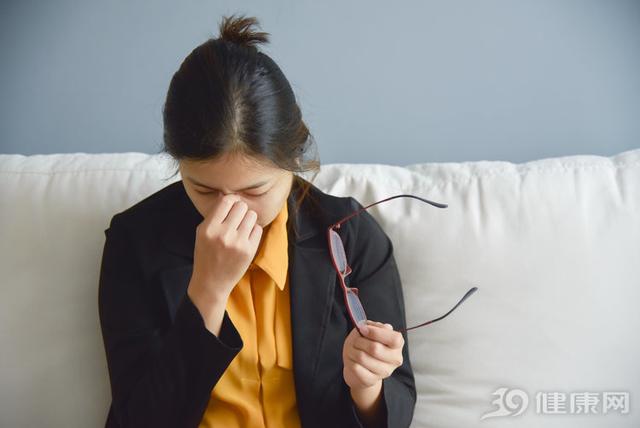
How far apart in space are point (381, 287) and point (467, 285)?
0.62ft

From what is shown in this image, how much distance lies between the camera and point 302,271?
3.43 ft

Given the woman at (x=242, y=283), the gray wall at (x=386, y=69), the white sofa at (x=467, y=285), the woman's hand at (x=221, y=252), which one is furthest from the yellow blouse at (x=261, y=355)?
the gray wall at (x=386, y=69)

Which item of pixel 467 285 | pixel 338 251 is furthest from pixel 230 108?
pixel 467 285

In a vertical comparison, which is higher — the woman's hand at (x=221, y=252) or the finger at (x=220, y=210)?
the finger at (x=220, y=210)

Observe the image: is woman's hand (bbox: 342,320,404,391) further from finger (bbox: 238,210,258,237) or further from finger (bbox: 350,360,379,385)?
finger (bbox: 238,210,258,237)

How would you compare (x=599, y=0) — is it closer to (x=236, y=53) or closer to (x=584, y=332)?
(x=584, y=332)

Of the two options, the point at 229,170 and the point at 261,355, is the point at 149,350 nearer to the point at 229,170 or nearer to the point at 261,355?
the point at 261,355

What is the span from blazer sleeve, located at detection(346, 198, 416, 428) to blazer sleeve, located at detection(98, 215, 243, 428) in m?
0.25

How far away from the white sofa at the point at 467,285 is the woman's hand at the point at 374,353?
287 millimetres

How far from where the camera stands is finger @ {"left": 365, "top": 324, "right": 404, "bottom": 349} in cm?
88

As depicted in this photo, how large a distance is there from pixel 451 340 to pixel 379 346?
32 cm

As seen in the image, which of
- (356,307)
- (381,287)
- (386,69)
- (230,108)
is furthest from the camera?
(386,69)

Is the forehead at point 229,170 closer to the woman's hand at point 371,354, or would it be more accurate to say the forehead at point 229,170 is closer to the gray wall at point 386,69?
the woman's hand at point 371,354

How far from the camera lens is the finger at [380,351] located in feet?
2.86
